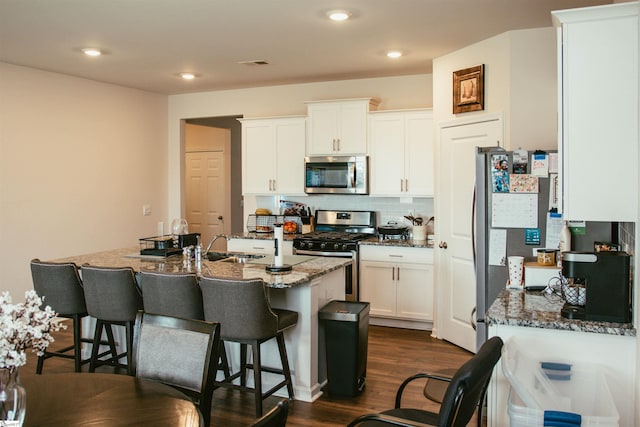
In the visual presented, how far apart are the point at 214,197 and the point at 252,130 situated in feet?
7.69

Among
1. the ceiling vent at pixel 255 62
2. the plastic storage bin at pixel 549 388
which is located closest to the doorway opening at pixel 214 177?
the ceiling vent at pixel 255 62

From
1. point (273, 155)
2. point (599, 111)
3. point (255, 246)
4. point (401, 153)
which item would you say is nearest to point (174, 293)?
point (599, 111)

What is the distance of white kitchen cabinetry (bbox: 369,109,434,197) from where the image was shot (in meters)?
5.77

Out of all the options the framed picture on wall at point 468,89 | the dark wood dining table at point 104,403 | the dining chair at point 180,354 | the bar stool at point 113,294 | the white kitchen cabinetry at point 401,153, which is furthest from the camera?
the white kitchen cabinetry at point 401,153

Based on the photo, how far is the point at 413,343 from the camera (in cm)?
520

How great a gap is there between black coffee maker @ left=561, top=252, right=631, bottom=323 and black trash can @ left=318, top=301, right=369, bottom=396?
160 cm

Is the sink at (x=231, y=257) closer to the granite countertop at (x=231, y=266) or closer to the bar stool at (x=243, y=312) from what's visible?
the granite countertop at (x=231, y=266)

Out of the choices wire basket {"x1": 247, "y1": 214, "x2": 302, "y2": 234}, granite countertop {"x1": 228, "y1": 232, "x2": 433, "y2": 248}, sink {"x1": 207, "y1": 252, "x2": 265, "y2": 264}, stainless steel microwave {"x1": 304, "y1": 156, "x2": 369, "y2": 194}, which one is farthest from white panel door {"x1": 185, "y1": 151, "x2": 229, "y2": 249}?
sink {"x1": 207, "y1": 252, "x2": 265, "y2": 264}

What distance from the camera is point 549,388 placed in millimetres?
2312

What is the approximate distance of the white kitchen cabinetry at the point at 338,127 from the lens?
6.01 m

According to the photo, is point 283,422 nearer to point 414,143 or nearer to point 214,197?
point 414,143

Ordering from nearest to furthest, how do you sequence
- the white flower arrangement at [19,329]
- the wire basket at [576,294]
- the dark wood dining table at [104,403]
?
1. the white flower arrangement at [19,329]
2. the dark wood dining table at [104,403]
3. the wire basket at [576,294]

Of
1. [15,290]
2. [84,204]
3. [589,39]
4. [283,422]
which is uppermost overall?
[589,39]

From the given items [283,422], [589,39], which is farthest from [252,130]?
[283,422]
